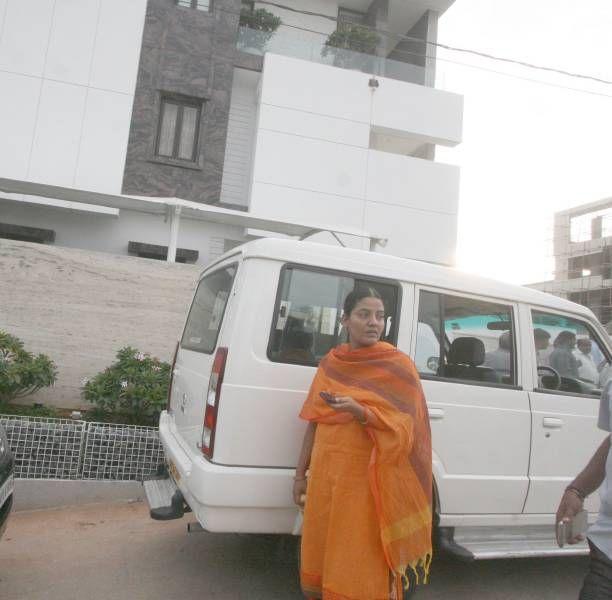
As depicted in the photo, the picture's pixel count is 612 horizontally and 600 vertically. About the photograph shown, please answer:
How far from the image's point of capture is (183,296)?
22.3 feet

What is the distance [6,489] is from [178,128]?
10.3 meters

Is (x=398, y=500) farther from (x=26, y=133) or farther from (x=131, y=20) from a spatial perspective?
(x=131, y=20)

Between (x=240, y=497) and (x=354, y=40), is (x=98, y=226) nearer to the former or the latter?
(x=354, y=40)

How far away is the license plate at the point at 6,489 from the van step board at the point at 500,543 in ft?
8.02

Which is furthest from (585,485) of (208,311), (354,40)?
(354,40)

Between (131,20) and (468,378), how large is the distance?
444 inches

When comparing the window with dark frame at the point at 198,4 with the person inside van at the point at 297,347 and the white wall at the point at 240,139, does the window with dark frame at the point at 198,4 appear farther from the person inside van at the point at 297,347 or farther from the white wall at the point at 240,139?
the person inside van at the point at 297,347

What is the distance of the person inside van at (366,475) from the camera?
229 centimetres

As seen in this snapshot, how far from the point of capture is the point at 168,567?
3545 mm

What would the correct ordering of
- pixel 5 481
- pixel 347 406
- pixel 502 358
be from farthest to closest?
pixel 502 358
pixel 5 481
pixel 347 406

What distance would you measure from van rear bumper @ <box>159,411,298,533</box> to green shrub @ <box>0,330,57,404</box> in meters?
3.21

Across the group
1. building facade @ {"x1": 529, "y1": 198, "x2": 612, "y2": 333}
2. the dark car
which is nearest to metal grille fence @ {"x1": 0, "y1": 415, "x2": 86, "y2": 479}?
the dark car

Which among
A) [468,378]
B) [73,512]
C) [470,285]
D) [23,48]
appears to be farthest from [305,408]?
[23,48]

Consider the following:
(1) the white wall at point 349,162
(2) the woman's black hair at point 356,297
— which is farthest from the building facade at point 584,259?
(2) the woman's black hair at point 356,297
